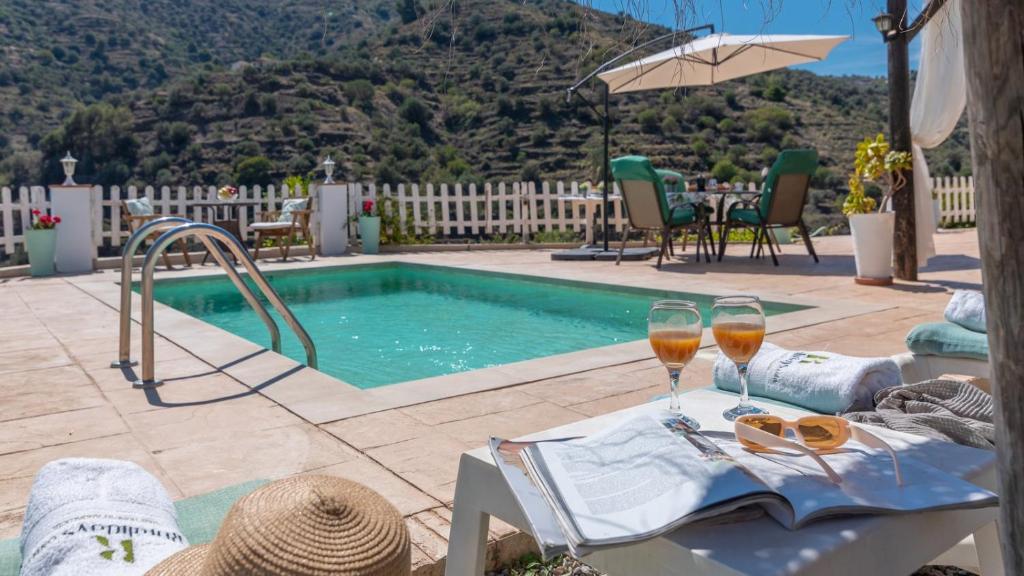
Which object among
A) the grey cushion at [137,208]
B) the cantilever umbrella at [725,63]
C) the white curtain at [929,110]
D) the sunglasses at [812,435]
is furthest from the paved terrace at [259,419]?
the grey cushion at [137,208]

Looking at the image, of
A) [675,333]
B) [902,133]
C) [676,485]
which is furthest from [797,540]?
[902,133]

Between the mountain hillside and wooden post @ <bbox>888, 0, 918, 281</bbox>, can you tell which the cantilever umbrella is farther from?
the mountain hillside

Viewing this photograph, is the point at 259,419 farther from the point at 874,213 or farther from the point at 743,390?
the point at 874,213

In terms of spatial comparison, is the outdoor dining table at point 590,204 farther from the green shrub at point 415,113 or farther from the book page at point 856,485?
the green shrub at point 415,113

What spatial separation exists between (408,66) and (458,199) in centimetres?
2092

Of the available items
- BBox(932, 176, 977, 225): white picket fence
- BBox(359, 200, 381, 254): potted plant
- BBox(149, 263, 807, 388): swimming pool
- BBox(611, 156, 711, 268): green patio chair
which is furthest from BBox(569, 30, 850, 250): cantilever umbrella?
BBox(932, 176, 977, 225): white picket fence

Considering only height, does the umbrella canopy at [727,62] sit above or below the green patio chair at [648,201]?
above

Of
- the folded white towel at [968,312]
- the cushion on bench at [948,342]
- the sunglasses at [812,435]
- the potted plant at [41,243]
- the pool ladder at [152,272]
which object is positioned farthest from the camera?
the potted plant at [41,243]

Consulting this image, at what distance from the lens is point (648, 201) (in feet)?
23.9

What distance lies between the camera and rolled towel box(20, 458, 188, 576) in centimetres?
93

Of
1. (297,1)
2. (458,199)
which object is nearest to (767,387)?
(458,199)

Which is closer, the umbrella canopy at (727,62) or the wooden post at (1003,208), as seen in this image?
the wooden post at (1003,208)

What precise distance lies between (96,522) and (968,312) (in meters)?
2.29

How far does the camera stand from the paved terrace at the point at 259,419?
1829 millimetres
